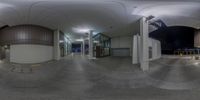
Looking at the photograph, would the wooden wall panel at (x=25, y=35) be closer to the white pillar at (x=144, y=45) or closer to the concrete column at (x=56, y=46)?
the concrete column at (x=56, y=46)

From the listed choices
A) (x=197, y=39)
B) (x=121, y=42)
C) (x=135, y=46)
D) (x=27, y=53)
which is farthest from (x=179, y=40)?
(x=27, y=53)

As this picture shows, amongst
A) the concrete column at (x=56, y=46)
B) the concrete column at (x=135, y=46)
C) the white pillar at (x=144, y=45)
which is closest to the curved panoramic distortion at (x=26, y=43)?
the concrete column at (x=56, y=46)

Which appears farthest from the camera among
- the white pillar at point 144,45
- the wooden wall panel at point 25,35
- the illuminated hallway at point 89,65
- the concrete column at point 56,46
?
the concrete column at point 56,46

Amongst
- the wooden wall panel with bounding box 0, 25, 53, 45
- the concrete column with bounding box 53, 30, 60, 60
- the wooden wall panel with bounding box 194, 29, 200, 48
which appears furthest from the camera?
the wooden wall panel with bounding box 194, 29, 200, 48

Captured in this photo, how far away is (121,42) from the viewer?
17438 mm

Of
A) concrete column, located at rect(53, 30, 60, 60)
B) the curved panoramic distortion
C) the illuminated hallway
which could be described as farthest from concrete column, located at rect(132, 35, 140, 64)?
concrete column, located at rect(53, 30, 60, 60)

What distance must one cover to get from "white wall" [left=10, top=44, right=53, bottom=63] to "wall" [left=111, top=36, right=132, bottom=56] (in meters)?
8.84

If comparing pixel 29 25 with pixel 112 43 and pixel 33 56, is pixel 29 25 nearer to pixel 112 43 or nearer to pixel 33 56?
pixel 33 56

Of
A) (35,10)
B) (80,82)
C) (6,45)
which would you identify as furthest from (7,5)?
(6,45)

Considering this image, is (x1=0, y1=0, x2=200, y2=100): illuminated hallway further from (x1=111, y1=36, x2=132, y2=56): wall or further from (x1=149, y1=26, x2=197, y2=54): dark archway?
(x1=149, y1=26, x2=197, y2=54): dark archway

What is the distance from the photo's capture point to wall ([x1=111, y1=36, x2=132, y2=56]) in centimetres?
1706

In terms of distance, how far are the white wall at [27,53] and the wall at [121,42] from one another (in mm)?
8840

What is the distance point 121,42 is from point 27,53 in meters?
10.7

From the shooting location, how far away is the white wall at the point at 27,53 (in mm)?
10578
